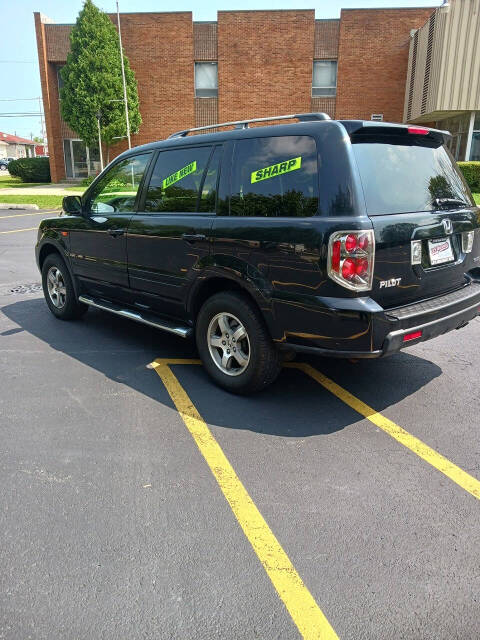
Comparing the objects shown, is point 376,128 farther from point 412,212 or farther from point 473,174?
point 473,174

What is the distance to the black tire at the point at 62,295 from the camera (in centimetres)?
590

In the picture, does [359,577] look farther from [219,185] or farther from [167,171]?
[167,171]

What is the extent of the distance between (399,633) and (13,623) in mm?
1525

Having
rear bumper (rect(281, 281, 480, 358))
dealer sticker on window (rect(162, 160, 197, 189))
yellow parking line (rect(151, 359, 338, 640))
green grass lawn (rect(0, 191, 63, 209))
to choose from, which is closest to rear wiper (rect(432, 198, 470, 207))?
rear bumper (rect(281, 281, 480, 358))

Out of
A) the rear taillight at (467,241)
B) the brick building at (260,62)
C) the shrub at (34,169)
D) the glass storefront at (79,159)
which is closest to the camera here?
A: the rear taillight at (467,241)

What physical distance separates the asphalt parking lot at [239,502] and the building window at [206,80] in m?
26.3

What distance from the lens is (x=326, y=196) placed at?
Answer: 325cm

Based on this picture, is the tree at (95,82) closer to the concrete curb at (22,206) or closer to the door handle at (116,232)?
the concrete curb at (22,206)

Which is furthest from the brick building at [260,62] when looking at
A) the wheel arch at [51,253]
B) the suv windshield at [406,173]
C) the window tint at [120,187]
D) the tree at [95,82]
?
the suv windshield at [406,173]

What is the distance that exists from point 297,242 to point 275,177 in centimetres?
57

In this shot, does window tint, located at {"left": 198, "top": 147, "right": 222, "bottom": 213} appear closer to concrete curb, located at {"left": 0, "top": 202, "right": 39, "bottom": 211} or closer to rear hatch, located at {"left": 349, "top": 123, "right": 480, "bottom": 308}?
rear hatch, located at {"left": 349, "top": 123, "right": 480, "bottom": 308}

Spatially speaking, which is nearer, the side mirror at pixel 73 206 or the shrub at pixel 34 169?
the side mirror at pixel 73 206

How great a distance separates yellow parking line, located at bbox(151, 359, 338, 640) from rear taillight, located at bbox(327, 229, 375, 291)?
1370mm

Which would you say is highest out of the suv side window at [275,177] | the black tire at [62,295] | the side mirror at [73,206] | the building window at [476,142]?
the building window at [476,142]
